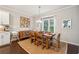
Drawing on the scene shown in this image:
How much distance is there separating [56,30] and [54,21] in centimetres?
18

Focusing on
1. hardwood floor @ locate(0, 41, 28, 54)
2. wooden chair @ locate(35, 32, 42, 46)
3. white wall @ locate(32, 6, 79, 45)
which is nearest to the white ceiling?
white wall @ locate(32, 6, 79, 45)

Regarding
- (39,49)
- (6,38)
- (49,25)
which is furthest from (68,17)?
(6,38)

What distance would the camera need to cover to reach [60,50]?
1398mm

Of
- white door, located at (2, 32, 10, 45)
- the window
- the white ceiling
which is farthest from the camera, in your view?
white door, located at (2, 32, 10, 45)

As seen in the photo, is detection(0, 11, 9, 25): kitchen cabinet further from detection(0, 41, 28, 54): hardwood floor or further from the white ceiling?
detection(0, 41, 28, 54): hardwood floor

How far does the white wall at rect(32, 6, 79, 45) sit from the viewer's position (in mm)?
1342

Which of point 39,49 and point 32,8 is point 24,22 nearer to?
point 32,8

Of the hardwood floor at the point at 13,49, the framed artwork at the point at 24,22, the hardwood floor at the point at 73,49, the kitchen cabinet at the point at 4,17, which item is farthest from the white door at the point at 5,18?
the hardwood floor at the point at 73,49

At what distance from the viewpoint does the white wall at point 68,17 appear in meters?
1.34

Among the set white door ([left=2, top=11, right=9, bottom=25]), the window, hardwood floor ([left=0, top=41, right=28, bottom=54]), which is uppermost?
white door ([left=2, top=11, right=9, bottom=25])

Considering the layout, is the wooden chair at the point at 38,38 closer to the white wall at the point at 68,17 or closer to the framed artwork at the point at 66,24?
the white wall at the point at 68,17

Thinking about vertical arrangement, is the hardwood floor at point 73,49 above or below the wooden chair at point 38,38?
below

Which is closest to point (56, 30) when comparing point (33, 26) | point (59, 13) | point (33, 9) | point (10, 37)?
point (59, 13)
